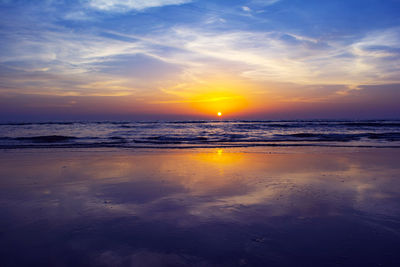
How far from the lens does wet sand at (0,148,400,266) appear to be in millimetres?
3156

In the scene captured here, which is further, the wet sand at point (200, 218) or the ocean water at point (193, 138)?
the ocean water at point (193, 138)

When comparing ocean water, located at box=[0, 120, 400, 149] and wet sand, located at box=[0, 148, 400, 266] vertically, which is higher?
ocean water, located at box=[0, 120, 400, 149]

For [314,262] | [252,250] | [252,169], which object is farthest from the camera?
[252,169]

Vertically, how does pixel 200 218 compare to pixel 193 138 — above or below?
below

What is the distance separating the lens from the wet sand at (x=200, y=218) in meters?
3.16

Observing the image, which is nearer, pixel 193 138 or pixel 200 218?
pixel 200 218

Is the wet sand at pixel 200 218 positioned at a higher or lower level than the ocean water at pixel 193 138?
lower

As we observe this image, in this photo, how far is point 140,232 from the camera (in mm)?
3779

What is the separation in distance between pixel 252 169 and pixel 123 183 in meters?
3.70

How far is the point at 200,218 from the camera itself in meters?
4.29

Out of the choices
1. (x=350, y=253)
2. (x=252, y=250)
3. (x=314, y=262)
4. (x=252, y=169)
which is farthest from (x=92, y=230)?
(x=252, y=169)

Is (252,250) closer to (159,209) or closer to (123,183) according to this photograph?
(159,209)

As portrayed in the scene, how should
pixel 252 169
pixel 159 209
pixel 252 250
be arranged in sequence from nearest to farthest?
pixel 252 250 → pixel 159 209 → pixel 252 169

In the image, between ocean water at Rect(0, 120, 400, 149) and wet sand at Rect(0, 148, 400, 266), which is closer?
wet sand at Rect(0, 148, 400, 266)
